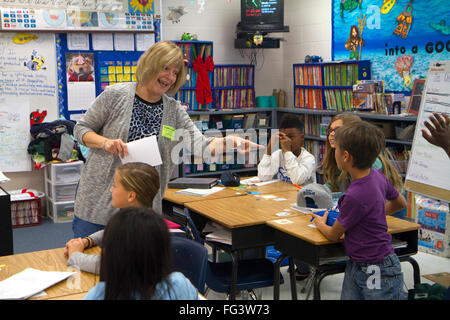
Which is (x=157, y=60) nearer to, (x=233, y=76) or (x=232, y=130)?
(x=232, y=130)

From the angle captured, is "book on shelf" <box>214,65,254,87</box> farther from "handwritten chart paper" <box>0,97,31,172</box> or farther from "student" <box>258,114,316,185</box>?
"student" <box>258,114,316,185</box>

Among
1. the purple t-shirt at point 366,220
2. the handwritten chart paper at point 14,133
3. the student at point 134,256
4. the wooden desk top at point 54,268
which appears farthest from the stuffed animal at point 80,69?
the student at point 134,256

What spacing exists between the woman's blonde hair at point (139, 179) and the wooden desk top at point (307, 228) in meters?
0.83

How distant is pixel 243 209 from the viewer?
10.9ft

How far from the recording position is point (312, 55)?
7.14 meters

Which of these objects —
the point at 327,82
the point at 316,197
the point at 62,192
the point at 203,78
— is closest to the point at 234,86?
the point at 203,78

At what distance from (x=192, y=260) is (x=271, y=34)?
19.4 ft

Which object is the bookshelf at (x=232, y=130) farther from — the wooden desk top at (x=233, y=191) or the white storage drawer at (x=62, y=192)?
the wooden desk top at (x=233, y=191)

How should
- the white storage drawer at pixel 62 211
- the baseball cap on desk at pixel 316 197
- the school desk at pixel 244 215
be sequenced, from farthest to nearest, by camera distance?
the white storage drawer at pixel 62 211 → the baseball cap on desk at pixel 316 197 → the school desk at pixel 244 215

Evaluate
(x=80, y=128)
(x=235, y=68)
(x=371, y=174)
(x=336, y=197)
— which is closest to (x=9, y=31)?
(x=235, y=68)

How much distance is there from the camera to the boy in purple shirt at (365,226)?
2.47 metres

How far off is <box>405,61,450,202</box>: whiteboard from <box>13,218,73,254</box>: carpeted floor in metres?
3.24

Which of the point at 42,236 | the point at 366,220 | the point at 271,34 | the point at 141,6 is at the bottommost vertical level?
the point at 42,236

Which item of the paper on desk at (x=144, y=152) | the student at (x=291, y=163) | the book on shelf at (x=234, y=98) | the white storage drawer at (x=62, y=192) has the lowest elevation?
the white storage drawer at (x=62, y=192)
